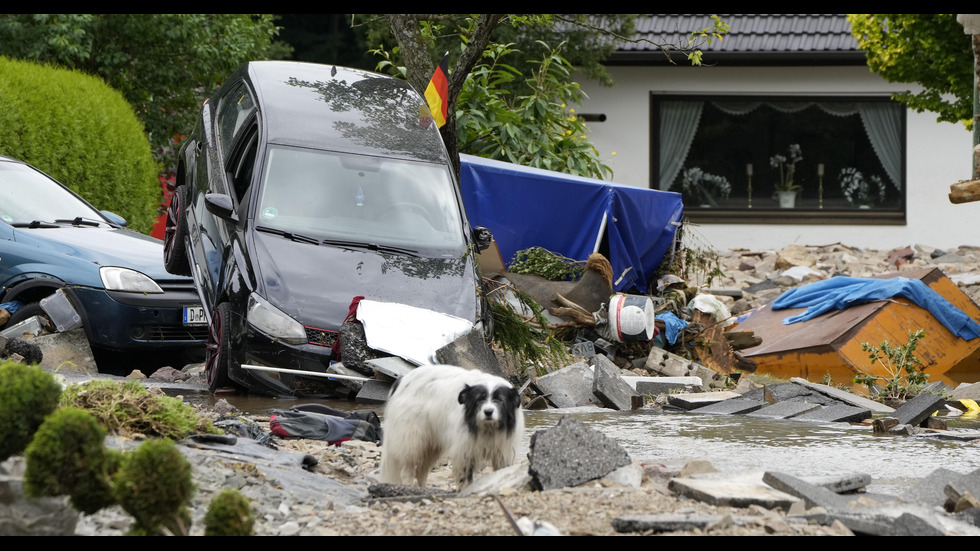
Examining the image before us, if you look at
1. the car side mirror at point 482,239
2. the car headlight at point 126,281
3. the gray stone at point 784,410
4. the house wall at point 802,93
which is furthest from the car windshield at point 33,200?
the house wall at point 802,93

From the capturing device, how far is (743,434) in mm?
7395

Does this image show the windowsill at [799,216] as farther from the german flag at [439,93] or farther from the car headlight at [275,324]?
the car headlight at [275,324]

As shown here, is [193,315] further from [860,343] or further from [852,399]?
[860,343]

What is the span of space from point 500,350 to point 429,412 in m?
4.00

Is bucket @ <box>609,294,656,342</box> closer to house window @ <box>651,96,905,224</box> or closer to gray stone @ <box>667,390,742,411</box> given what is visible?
gray stone @ <box>667,390,742,411</box>

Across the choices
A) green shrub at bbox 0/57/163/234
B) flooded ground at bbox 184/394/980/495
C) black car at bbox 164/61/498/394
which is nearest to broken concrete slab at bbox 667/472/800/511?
flooded ground at bbox 184/394/980/495

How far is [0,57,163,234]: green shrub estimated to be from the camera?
12852mm

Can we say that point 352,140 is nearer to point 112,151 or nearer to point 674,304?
point 674,304

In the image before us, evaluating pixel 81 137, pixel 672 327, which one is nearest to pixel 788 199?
pixel 672 327

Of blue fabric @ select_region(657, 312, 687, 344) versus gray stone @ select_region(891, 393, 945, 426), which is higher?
blue fabric @ select_region(657, 312, 687, 344)

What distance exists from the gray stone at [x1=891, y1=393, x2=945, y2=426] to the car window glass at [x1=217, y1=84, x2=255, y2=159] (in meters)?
5.80

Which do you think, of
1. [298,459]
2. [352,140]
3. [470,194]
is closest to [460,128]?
[470,194]

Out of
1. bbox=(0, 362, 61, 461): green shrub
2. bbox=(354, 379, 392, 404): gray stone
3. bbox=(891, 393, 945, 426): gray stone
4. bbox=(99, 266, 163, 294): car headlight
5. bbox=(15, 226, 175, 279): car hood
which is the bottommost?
bbox=(891, 393, 945, 426): gray stone
